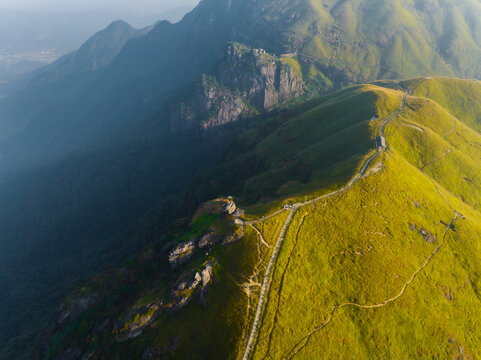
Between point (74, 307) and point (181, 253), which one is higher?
point (181, 253)

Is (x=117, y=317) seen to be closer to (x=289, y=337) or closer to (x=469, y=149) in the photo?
(x=289, y=337)

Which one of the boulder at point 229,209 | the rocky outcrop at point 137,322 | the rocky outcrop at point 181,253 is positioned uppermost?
the boulder at point 229,209

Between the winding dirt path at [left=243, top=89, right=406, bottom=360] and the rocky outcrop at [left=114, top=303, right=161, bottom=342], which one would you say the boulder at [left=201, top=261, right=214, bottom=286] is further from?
the winding dirt path at [left=243, top=89, right=406, bottom=360]

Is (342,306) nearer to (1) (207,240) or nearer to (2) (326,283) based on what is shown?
(2) (326,283)

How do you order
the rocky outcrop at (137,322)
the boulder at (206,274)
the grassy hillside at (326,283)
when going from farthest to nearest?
the boulder at (206,274) < the rocky outcrop at (137,322) < the grassy hillside at (326,283)

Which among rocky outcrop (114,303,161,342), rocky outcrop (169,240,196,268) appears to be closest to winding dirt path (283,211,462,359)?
rocky outcrop (114,303,161,342)

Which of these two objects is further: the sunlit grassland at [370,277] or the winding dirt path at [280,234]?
the sunlit grassland at [370,277]

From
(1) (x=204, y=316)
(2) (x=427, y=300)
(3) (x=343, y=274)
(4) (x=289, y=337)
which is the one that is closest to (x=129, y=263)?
(1) (x=204, y=316)

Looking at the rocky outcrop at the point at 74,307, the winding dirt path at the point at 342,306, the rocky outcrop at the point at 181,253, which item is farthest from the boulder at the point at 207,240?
the rocky outcrop at the point at 74,307

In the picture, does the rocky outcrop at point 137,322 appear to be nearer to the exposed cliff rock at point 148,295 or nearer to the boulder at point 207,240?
the exposed cliff rock at point 148,295

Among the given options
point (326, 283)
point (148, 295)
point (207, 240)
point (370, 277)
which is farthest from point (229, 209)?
point (370, 277)

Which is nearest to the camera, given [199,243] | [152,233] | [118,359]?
[118,359]
